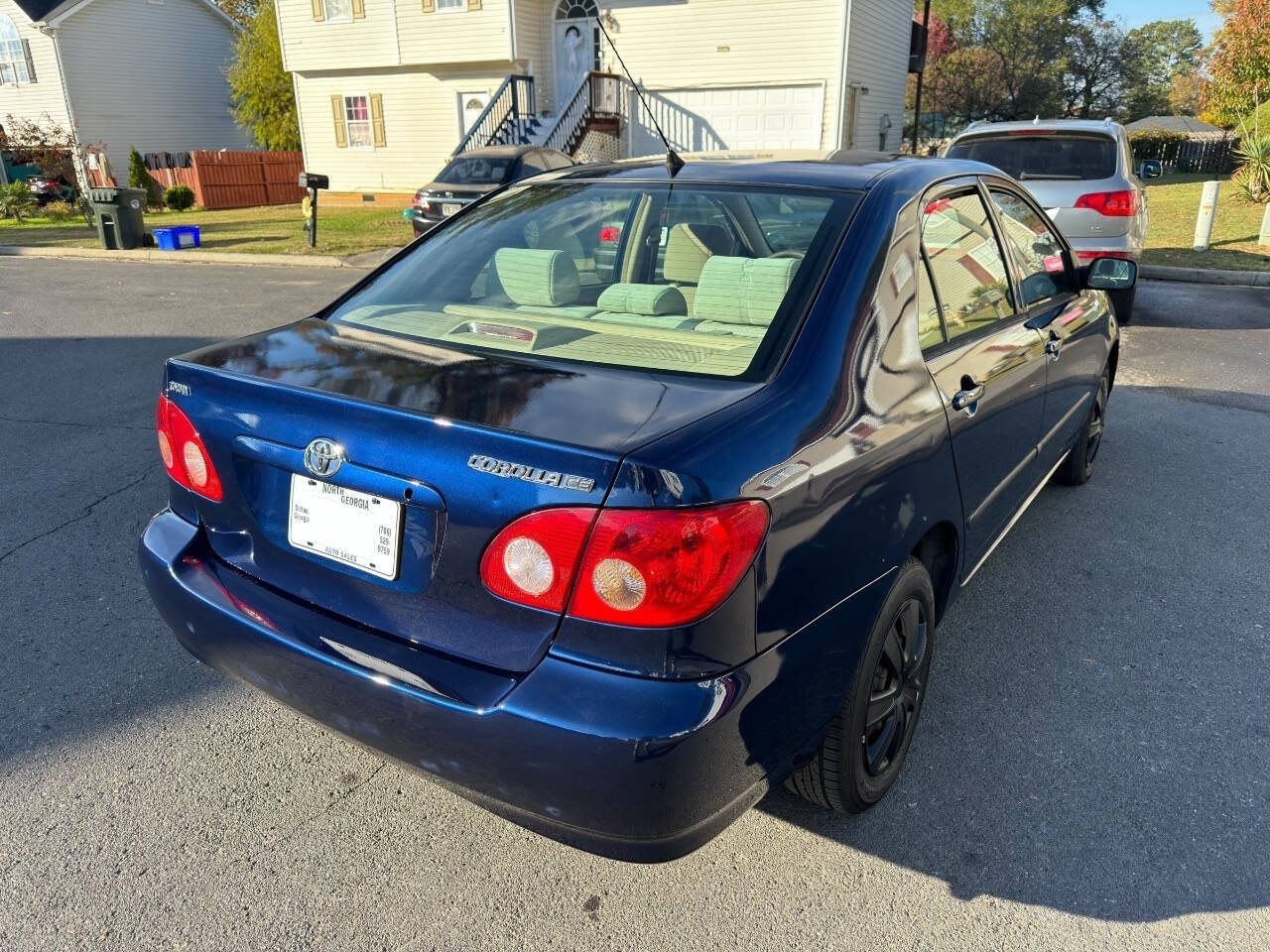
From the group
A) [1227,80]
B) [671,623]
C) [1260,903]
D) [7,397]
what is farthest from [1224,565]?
[1227,80]

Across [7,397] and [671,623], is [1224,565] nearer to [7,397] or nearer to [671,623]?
[671,623]

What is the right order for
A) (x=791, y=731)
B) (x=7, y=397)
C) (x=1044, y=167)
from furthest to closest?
(x=1044, y=167), (x=7, y=397), (x=791, y=731)

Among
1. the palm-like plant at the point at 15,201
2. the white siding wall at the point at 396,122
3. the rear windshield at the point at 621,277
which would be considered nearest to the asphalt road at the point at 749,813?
the rear windshield at the point at 621,277

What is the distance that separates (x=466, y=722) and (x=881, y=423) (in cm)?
116

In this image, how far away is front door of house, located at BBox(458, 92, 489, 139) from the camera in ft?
75.8

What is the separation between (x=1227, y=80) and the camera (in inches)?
904

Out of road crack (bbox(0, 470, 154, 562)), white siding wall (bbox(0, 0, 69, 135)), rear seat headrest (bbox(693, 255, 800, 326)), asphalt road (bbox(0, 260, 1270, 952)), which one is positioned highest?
white siding wall (bbox(0, 0, 69, 135))

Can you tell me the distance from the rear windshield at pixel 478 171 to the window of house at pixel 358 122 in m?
10.3

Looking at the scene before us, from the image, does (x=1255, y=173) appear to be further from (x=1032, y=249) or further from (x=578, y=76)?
(x=1032, y=249)

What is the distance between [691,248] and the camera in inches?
120

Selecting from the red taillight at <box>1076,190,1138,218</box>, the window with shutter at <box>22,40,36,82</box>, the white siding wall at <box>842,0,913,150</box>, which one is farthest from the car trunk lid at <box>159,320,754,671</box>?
→ the window with shutter at <box>22,40,36,82</box>

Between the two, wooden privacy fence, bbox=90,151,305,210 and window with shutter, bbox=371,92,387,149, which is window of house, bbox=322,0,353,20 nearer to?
window with shutter, bbox=371,92,387,149

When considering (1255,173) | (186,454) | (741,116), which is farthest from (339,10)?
(186,454)

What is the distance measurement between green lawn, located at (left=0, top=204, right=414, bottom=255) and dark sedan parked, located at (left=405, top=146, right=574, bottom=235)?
137 centimetres
